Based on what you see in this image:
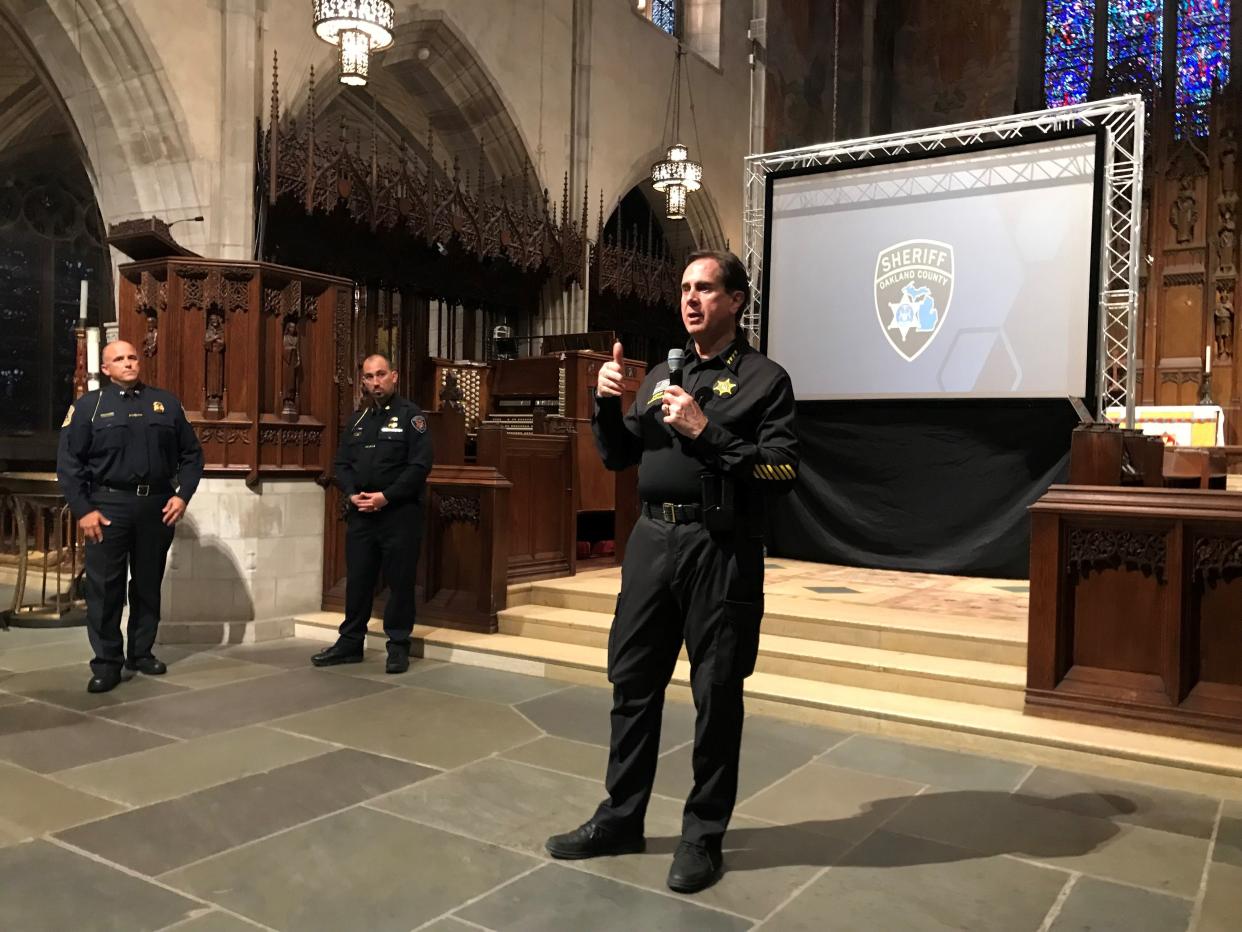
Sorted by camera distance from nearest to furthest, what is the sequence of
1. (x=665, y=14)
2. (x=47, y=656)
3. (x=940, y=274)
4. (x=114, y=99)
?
(x=47, y=656)
(x=114, y=99)
(x=940, y=274)
(x=665, y=14)

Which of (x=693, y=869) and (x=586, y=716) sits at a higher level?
(x=693, y=869)

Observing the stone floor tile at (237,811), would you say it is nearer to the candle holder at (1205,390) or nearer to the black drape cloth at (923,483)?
the black drape cloth at (923,483)

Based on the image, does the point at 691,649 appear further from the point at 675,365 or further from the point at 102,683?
the point at 102,683

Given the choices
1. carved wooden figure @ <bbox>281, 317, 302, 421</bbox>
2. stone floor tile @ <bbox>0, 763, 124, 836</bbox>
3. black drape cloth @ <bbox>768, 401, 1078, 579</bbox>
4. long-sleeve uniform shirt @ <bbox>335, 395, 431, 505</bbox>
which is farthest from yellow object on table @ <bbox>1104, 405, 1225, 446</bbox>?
stone floor tile @ <bbox>0, 763, 124, 836</bbox>

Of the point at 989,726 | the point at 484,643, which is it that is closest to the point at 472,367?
the point at 484,643

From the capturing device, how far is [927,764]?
4.07 metres

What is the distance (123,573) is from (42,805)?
1995 millimetres

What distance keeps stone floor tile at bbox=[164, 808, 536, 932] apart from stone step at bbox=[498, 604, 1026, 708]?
242cm

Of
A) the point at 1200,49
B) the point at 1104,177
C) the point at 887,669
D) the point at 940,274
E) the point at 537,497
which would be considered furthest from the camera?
the point at 1200,49

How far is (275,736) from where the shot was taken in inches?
167

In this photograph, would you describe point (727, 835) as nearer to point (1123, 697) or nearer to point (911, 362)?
point (1123, 697)

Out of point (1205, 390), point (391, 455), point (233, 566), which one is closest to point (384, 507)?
point (391, 455)

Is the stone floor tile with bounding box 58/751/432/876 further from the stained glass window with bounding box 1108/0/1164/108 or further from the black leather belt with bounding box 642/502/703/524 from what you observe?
the stained glass window with bounding box 1108/0/1164/108

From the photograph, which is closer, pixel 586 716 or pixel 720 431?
pixel 720 431
